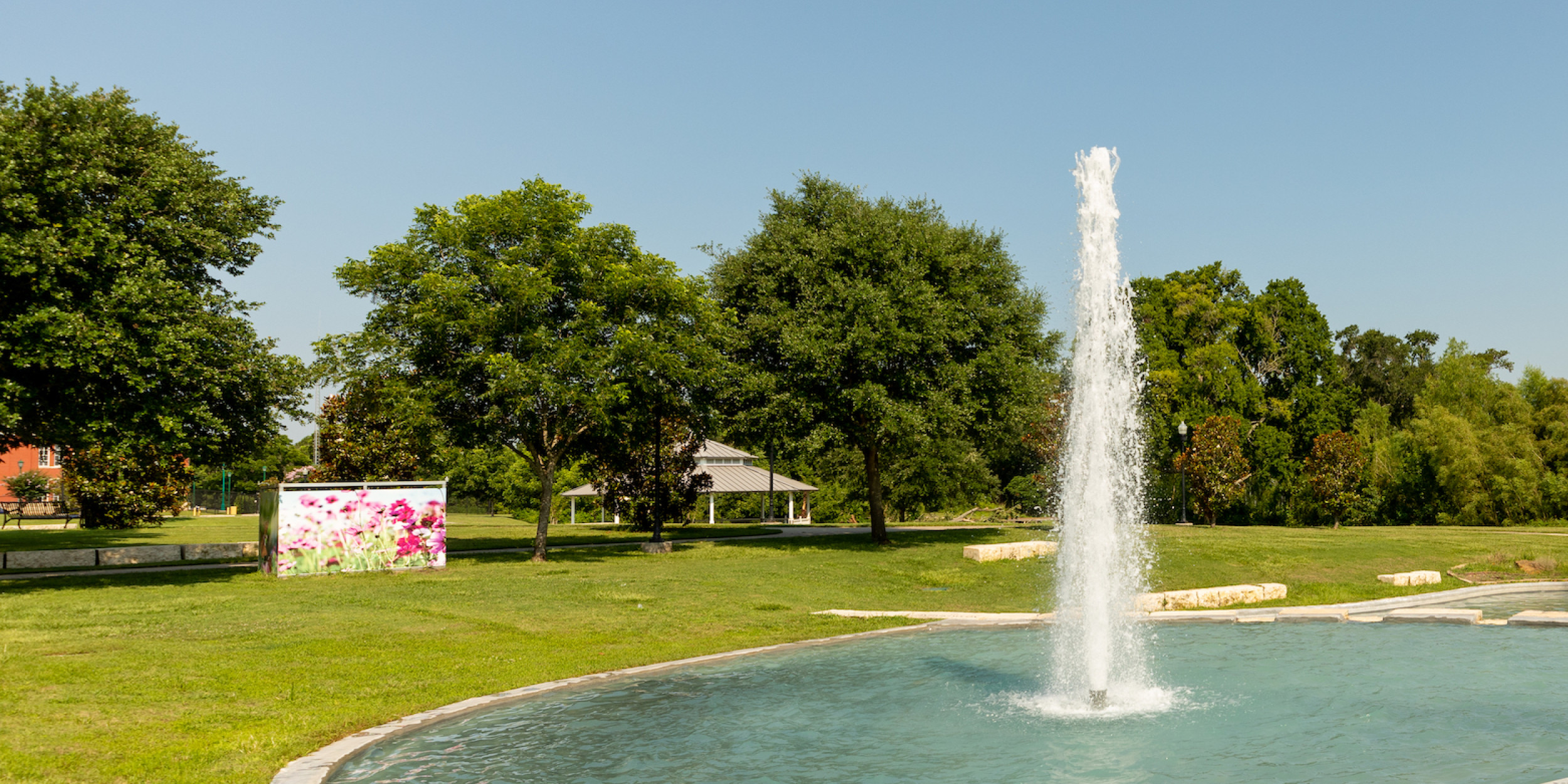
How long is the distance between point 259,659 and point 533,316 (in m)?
18.9

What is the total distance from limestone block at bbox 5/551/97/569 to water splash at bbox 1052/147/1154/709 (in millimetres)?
28397

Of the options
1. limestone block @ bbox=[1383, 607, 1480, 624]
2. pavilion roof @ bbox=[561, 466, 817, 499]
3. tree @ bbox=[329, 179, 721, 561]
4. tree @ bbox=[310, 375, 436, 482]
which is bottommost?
limestone block @ bbox=[1383, 607, 1480, 624]

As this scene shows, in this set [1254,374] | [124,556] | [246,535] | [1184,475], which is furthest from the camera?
[1254,374]

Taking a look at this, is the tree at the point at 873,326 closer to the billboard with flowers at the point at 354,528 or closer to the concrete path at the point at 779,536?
the concrete path at the point at 779,536

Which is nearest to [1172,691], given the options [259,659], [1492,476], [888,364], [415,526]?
[259,659]

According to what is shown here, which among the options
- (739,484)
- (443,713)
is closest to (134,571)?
(443,713)

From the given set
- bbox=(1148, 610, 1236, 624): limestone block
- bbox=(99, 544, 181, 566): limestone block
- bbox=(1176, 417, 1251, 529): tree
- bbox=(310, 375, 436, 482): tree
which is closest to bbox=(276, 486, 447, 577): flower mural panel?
bbox=(99, 544, 181, 566): limestone block

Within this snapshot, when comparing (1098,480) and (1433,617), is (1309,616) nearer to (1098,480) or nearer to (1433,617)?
(1433,617)

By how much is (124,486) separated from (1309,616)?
1818 inches

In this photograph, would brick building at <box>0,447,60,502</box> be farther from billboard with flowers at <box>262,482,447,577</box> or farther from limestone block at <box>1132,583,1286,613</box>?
limestone block at <box>1132,583,1286,613</box>

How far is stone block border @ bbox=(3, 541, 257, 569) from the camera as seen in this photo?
93.9 feet

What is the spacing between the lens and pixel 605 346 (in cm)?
3195

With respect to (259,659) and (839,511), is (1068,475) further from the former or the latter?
(839,511)

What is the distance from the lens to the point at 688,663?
47.4ft
